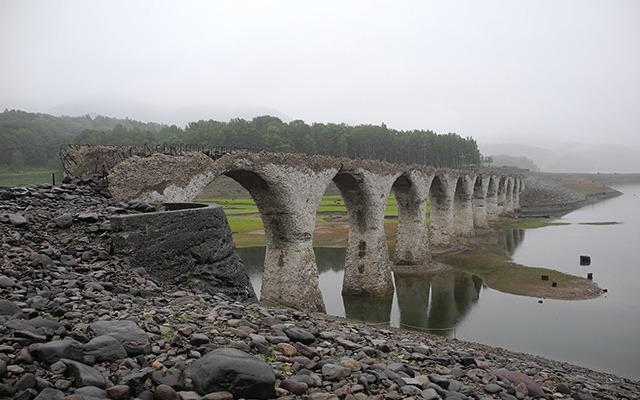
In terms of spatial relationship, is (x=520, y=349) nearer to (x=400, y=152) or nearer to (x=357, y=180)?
(x=357, y=180)

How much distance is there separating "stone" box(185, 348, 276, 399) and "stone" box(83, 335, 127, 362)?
31.2 inches

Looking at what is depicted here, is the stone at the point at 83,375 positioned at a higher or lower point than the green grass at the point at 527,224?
higher

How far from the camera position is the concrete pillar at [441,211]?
133 ft

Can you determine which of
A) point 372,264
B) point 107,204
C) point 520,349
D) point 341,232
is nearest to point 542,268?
point 372,264

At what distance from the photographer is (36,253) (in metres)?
7.26

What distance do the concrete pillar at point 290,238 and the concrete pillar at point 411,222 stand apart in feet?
45.1

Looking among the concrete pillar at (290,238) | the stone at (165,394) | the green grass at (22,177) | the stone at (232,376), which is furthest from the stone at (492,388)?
the green grass at (22,177)

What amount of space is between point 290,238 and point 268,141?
68.3 meters

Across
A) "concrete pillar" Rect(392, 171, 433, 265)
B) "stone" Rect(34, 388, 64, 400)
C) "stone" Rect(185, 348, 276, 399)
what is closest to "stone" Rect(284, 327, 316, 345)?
"stone" Rect(185, 348, 276, 399)

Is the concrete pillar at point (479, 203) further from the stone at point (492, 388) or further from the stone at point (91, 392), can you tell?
the stone at point (91, 392)

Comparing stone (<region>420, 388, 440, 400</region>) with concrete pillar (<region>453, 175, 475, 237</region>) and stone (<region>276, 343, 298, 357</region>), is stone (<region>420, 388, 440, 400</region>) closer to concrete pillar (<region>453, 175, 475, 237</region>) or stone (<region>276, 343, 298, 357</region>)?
stone (<region>276, 343, 298, 357</region>)

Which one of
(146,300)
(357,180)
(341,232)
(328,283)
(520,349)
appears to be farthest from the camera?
(341,232)

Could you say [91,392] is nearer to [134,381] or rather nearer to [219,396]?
[134,381]

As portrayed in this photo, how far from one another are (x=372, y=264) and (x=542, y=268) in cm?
1474
